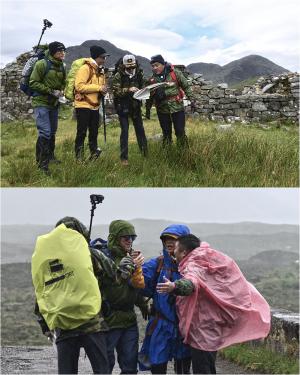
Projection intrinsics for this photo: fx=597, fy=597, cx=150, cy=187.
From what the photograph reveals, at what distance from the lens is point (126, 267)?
462 centimetres

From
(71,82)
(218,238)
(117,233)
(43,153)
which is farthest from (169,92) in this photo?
(218,238)

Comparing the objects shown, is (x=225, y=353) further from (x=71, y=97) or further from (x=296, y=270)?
(x=296, y=270)

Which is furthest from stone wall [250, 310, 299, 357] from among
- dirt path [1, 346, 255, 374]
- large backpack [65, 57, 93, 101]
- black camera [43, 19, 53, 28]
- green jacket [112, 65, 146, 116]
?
black camera [43, 19, 53, 28]

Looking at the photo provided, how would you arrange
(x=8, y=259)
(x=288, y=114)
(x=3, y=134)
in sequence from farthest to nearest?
(x=8, y=259) < (x=288, y=114) < (x=3, y=134)

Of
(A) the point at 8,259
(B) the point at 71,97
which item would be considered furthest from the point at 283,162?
(A) the point at 8,259

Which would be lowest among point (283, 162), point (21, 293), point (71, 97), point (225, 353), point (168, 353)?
point (21, 293)

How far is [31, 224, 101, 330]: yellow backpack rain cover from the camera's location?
4297 mm

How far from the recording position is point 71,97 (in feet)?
26.0

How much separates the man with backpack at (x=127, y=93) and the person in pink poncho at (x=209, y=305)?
3.64 m

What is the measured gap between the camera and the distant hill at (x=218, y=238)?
112 ft

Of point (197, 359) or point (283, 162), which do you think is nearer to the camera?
point (197, 359)

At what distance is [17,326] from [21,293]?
7.83 meters

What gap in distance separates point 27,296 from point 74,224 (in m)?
20.1

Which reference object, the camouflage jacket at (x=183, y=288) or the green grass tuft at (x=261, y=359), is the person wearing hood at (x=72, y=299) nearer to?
the camouflage jacket at (x=183, y=288)
